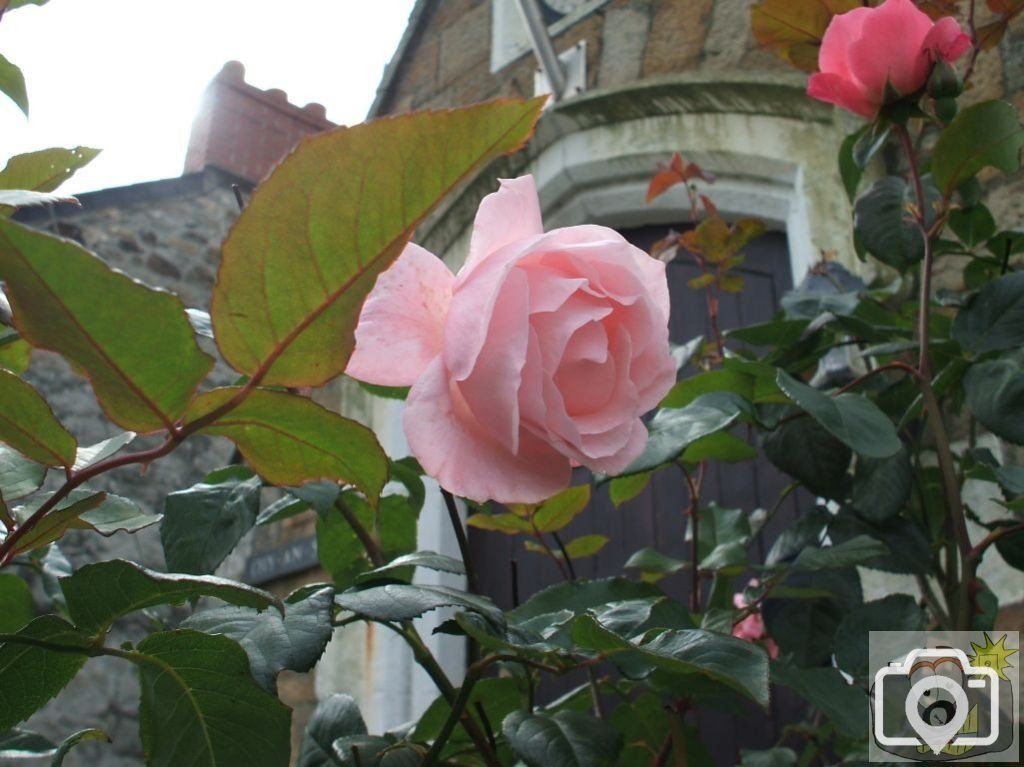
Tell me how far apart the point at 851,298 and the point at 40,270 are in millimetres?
1057

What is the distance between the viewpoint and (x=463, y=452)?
0.45 m

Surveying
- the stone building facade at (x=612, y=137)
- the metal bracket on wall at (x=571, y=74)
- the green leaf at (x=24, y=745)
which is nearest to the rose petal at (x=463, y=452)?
the green leaf at (x=24, y=745)

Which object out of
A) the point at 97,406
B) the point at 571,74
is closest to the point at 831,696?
the point at 571,74

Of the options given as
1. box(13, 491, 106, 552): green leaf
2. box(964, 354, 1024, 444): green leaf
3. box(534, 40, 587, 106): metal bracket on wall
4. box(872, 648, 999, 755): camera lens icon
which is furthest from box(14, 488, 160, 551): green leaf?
box(534, 40, 587, 106): metal bracket on wall

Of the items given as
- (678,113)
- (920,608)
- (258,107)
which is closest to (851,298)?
(920,608)

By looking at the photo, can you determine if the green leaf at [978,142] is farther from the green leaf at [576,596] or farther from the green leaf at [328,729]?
the green leaf at [328,729]

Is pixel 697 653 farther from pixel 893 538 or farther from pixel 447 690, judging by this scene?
pixel 893 538

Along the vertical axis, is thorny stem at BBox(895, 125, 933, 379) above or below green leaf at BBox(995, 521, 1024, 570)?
above

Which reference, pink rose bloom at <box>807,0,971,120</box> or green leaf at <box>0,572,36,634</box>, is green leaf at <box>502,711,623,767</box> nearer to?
green leaf at <box>0,572,36,634</box>

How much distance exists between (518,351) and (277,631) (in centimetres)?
22

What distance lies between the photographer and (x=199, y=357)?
353 mm

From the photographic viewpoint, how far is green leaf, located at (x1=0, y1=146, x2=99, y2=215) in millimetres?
580

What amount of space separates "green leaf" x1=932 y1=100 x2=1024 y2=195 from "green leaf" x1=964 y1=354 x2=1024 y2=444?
0.20m

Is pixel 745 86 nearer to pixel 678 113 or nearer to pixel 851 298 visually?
pixel 678 113
